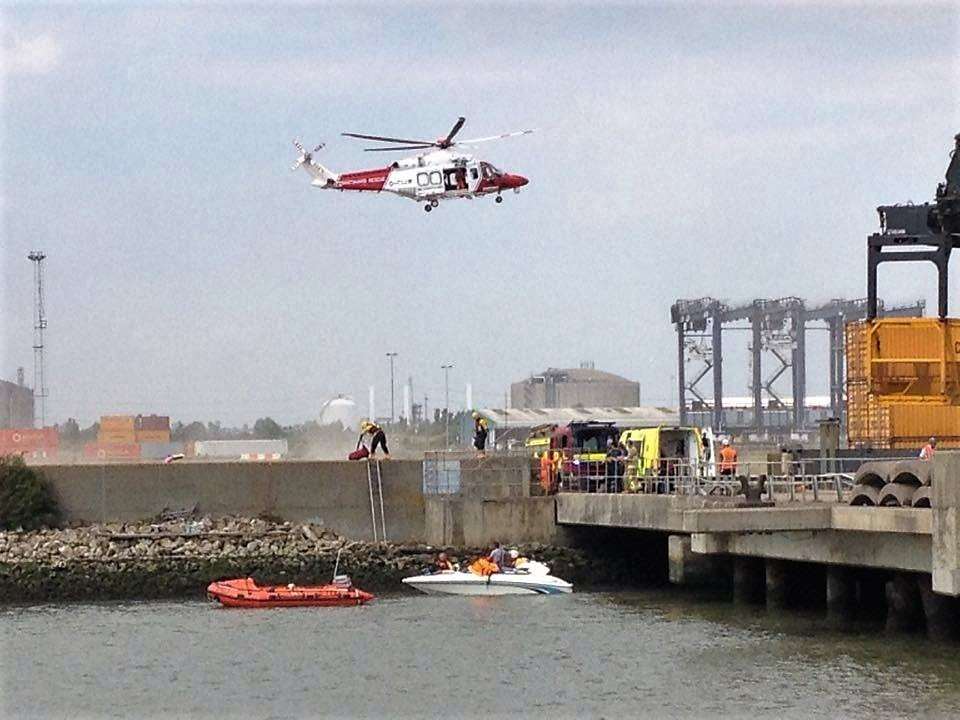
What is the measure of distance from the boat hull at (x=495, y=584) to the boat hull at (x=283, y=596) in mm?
2829

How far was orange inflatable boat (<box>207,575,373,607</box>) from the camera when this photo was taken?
4466cm

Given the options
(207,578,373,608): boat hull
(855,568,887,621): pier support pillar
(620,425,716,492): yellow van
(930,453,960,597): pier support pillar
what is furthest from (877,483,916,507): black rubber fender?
(207,578,373,608): boat hull

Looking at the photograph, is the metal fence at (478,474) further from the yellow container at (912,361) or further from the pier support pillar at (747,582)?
the yellow container at (912,361)

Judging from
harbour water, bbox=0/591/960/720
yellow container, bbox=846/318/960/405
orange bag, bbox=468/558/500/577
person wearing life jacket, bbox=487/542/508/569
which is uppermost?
yellow container, bbox=846/318/960/405

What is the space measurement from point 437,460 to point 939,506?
2340cm

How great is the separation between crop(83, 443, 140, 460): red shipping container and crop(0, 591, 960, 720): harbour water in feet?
119

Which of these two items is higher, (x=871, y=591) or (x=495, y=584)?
(x=871, y=591)

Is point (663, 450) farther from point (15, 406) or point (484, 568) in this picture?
point (15, 406)

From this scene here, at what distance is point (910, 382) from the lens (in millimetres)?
A: 50875

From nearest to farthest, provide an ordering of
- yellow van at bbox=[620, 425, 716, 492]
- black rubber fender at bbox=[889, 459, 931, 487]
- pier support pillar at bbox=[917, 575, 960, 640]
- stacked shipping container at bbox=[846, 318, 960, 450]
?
black rubber fender at bbox=[889, 459, 931, 487] < pier support pillar at bbox=[917, 575, 960, 640] < yellow van at bbox=[620, 425, 716, 492] < stacked shipping container at bbox=[846, 318, 960, 450]

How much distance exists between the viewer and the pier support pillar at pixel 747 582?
45531 millimetres

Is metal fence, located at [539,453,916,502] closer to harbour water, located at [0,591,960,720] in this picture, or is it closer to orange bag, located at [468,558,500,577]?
harbour water, located at [0,591,960,720]

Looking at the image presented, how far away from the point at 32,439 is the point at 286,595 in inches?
1603

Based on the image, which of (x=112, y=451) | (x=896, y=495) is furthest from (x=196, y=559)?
(x=112, y=451)
